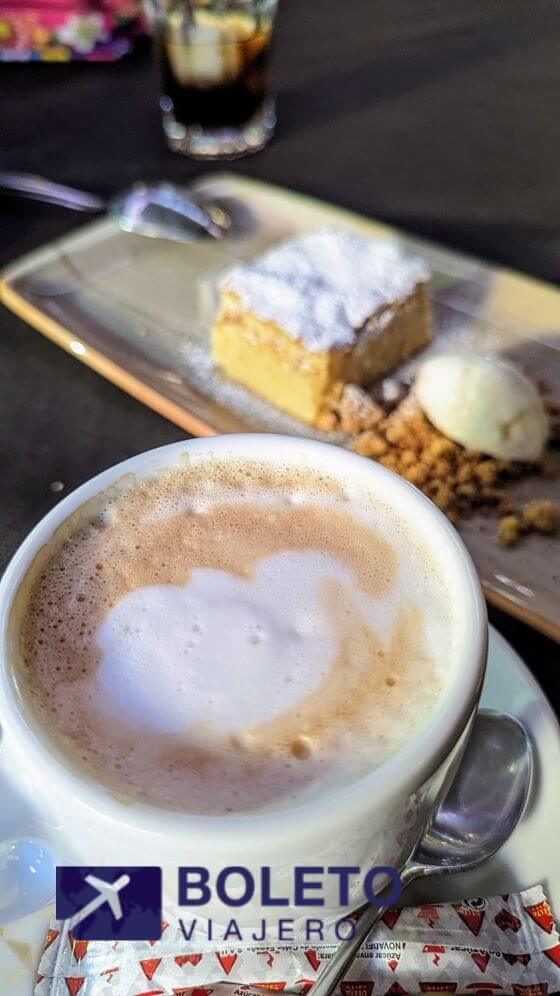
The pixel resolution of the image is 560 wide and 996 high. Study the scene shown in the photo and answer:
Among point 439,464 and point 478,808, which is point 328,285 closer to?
point 439,464

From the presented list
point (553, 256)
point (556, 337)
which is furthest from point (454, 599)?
point (553, 256)

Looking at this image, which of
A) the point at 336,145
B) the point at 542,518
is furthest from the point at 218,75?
the point at 542,518

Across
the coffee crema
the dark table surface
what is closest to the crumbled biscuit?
the dark table surface

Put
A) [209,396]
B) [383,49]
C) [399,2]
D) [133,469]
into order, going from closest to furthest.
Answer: [133,469]
[209,396]
[383,49]
[399,2]

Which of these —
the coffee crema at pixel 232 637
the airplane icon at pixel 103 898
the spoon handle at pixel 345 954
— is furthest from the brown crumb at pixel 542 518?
the airplane icon at pixel 103 898

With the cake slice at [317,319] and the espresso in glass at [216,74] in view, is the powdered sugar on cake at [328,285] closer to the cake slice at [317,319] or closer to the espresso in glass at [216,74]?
the cake slice at [317,319]

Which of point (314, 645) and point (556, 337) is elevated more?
point (314, 645)

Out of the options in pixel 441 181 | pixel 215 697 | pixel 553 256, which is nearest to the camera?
pixel 215 697

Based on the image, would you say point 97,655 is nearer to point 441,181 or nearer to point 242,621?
point 242,621
